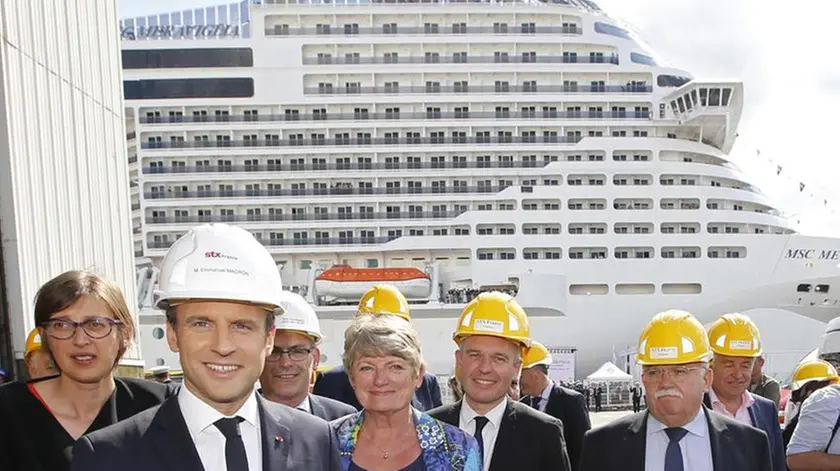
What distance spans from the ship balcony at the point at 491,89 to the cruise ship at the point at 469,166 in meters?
0.06

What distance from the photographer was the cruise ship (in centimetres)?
2328

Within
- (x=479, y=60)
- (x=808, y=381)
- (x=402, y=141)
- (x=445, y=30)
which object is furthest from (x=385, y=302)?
(x=445, y=30)

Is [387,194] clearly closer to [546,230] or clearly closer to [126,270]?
[546,230]

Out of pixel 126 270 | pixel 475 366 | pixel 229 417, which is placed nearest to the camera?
pixel 229 417

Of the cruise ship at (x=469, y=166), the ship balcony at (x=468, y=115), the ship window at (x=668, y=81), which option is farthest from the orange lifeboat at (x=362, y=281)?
the ship window at (x=668, y=81)

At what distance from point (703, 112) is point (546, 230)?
695 cm

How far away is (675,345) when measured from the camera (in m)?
2.66

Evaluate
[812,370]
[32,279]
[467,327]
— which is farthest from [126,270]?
[812,370]

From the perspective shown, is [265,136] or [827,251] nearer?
[827,251]

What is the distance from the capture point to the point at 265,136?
25.8 metres

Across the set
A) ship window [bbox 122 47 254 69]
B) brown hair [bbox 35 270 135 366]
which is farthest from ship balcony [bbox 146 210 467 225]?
brown hair [bbox 35 270 135 366]

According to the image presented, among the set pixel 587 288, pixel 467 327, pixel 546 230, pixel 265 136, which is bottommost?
pixel 587 288

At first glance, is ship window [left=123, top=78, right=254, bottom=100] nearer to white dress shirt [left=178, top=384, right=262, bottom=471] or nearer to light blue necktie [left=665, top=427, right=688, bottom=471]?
light blue necktie [left=665, top=427, right=688, bottom=471]

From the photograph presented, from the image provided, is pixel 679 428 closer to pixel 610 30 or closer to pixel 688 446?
pixel 688 446
